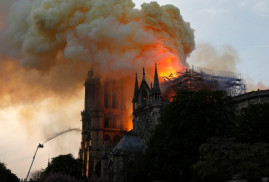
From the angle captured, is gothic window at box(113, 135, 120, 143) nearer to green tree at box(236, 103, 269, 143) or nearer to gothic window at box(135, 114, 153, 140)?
gothic window at box(135, 114, 153, 140)

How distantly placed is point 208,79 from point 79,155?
57963 mm

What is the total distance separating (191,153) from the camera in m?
42.5

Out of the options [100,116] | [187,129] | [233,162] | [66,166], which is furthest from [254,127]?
[100,116]

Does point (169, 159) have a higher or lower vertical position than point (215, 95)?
lower

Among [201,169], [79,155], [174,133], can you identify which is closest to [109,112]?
[79,155]

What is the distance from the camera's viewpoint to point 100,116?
4545 inches

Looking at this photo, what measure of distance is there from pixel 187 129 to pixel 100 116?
73832 mm

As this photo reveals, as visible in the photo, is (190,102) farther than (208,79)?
No

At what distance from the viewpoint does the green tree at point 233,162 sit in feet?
110

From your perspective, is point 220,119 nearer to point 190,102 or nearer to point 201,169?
point 190,102

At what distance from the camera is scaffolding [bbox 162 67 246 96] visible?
247ft

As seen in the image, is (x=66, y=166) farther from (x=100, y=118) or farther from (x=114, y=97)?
(x=114, y=97)

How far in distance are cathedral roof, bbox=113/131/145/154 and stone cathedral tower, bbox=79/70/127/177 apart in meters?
32.9

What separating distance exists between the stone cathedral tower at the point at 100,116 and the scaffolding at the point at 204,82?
36.8 metres
